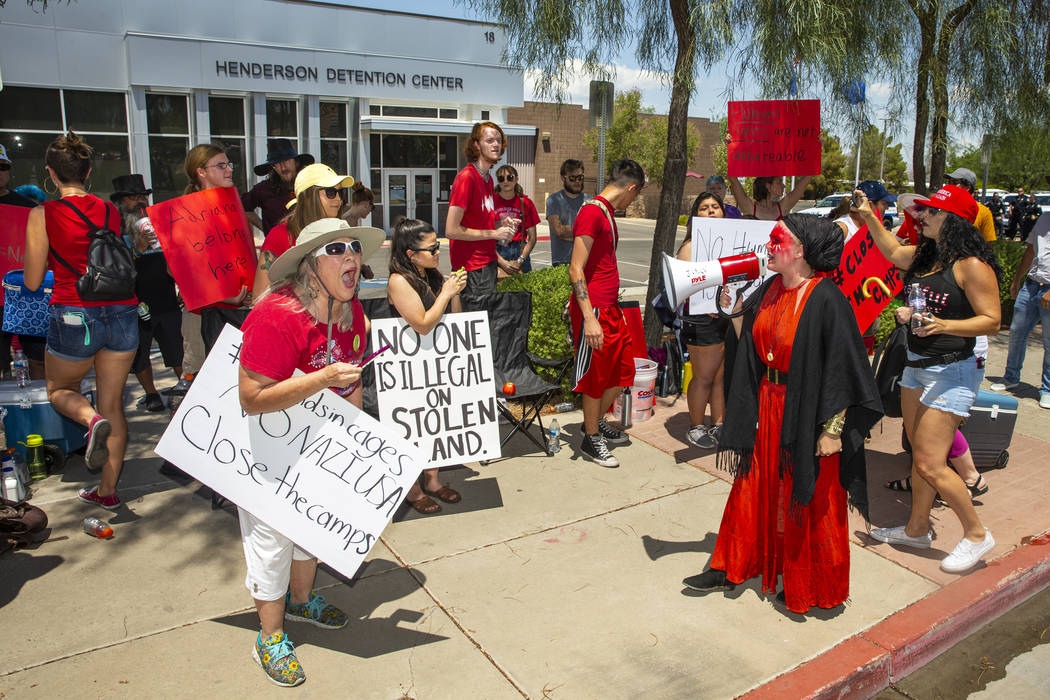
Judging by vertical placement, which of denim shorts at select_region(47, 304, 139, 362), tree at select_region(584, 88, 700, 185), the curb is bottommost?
the curb

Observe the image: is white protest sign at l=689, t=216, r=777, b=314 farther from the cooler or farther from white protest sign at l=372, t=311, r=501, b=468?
the cooler

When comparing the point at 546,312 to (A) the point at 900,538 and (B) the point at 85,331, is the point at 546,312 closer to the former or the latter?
(A) the point at 900,538

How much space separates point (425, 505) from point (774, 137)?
445 centimetres

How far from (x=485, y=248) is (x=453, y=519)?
2.40 metres

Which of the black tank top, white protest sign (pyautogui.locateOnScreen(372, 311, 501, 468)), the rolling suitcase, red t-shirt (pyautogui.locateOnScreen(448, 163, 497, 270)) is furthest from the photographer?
red t-shirt (pyautogui.locateOnScreen(448, 163, 497, 270))

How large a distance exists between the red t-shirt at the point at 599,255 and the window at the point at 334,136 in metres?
22.1

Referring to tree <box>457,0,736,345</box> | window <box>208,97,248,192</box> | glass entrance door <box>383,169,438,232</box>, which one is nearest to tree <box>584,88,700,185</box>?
glass entrance door <box>383,169,438,232</box>

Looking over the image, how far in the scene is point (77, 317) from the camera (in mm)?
4445

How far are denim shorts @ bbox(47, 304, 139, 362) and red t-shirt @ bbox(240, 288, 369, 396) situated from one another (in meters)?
1.96

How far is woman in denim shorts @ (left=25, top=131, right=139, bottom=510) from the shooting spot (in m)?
4.43

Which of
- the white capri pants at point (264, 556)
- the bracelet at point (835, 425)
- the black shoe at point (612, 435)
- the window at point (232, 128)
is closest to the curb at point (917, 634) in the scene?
the bracelet at point (835, 425)

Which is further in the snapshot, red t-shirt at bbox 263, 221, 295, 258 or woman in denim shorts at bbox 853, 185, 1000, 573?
red t-shirt at bbox 263, 221, 295, 258

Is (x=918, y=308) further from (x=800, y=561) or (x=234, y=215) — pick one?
(x=234, y=215)

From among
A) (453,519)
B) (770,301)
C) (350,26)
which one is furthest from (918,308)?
(350,26)
